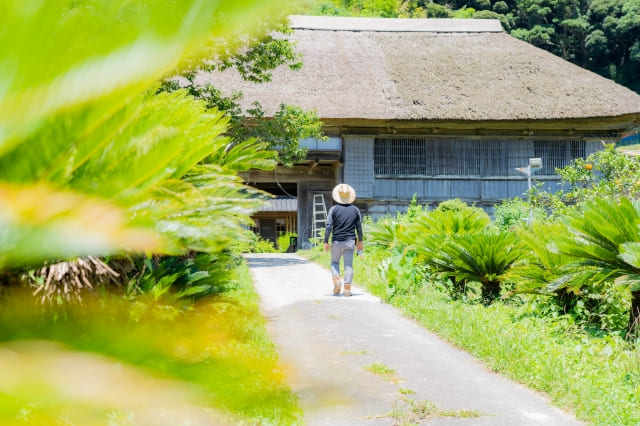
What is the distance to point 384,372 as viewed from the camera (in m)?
5.31

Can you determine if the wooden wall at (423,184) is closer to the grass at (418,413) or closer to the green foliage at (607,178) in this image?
the green foliage at (607,178)

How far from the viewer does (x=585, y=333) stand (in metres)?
6.49

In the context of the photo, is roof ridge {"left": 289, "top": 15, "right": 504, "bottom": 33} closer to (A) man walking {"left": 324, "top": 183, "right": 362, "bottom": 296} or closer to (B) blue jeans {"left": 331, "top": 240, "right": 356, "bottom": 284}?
(A) man walking {"left": 324, "top": 183, "right": 362, "bottom": 296}

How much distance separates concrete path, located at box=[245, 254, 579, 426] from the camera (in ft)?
14.2

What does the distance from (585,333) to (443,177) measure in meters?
15.3

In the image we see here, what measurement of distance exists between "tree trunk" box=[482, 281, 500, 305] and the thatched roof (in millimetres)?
12126

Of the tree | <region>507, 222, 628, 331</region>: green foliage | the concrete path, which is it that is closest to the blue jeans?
the concrete path

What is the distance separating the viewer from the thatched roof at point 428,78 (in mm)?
20781

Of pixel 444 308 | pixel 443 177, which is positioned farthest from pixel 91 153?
pixel 443 177

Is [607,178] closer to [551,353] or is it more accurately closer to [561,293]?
[561,293]

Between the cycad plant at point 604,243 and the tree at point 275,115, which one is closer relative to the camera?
the cycad plant at point 604,243

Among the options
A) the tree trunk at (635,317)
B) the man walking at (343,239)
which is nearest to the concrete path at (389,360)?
the man walking at (343,239)

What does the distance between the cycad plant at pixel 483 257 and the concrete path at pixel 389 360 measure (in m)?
1.04

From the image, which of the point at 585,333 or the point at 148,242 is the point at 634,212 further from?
the point at 148,242
